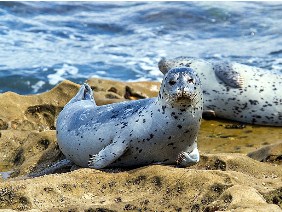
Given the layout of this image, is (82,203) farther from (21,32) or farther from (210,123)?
(21,32)

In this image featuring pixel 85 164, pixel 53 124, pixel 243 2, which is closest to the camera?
pixel 85 164

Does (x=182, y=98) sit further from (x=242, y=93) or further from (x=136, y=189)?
(x=242, y=93)

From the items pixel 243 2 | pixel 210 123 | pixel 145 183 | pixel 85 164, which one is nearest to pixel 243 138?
pixel 210 123

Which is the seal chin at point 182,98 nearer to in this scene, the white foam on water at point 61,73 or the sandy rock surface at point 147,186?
the sandy rock surface at point 147,186

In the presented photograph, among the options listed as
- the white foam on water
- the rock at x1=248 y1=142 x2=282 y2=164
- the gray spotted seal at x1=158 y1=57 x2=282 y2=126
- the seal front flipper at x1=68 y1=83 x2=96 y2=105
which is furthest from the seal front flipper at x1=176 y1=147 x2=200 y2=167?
the white foam on water

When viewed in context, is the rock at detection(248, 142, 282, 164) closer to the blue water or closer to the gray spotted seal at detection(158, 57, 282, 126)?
the gray spotted seal at detection(158, 57, 282, 126)

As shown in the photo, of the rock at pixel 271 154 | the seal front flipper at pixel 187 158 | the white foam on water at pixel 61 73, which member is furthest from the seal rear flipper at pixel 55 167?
the white foam on water at pixel 61 73

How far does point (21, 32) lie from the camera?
1639 centimetres

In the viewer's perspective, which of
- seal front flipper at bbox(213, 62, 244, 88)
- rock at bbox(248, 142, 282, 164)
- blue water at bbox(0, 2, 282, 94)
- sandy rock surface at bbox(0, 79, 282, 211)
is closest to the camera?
sandy rock surface at bbox(0, 79, 282, 211)

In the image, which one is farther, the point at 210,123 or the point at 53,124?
the point at 210,123

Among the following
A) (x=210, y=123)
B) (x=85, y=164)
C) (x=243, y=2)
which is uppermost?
(x=85, y=164)

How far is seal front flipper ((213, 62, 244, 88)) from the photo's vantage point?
28.8 ft

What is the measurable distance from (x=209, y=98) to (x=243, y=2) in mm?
12491

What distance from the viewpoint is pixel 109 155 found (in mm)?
4898
